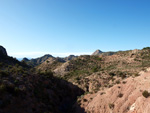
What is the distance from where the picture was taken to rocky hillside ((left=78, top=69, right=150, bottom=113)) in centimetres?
1236

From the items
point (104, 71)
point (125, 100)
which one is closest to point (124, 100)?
point (125, 100)

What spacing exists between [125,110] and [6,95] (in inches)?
662

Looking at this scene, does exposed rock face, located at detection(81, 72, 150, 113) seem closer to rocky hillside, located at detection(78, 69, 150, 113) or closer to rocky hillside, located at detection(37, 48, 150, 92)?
rocky hillside, located at detection(78, 69, 150, 113)

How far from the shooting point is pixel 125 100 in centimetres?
1456

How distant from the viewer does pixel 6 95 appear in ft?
41.3

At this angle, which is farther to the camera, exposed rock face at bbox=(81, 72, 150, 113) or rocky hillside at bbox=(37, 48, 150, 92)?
rocky hillside at bbox=(37, 48, 150, 92)

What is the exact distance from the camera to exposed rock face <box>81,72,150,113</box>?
12.3m

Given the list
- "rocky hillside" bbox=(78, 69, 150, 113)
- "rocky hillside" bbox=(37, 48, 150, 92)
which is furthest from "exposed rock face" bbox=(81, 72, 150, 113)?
"rocky hillside" bbox=(37, 48, 150, 92)

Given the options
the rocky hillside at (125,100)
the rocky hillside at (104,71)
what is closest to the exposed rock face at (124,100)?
the rocky hillside at (125,100)

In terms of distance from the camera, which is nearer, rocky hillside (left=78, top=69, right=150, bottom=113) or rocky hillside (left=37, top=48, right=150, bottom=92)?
rocky hillside (left=78, top=69, right=150, bottom=113)

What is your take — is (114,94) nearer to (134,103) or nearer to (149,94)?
(134,103)

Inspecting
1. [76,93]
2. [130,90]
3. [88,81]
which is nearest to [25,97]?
[76,93]

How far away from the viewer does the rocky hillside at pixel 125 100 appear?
1236 cm

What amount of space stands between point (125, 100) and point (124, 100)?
0.14m
